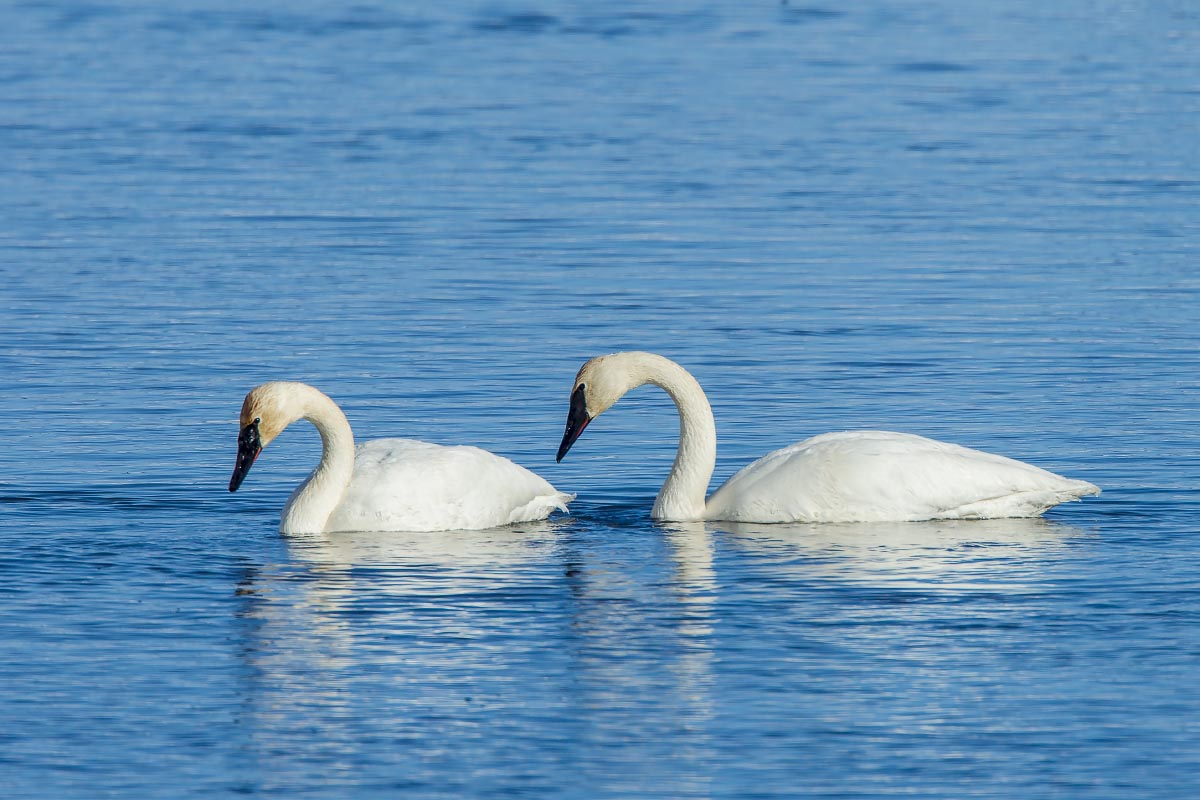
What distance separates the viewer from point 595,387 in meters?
14.2

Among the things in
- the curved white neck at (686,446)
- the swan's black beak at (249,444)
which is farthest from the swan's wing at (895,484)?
the swan's black beak at (249,444)

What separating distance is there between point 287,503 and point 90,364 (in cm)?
493

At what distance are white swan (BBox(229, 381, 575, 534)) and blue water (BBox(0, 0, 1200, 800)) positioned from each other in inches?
6.3

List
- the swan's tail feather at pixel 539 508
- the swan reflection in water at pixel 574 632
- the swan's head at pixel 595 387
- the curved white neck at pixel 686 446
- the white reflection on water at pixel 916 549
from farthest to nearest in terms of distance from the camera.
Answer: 1. the swan's head at pixel 595 387
2. the curved white neck at pixel 686 446
3. the swan's tail feather at pixel 539 508
4. the white reflection on water at pixel 916 549
5. the swan reflection in water at pixel 574 632

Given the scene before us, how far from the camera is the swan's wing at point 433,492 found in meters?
13.5

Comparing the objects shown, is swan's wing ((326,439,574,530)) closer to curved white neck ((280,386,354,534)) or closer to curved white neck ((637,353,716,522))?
curved white neck ((280,386,354,534))

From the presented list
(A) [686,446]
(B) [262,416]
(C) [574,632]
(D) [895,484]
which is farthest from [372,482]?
(D) [895,484]

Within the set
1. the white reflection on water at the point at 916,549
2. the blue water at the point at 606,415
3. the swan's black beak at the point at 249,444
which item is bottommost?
the white reflection on water at the point at 916,549

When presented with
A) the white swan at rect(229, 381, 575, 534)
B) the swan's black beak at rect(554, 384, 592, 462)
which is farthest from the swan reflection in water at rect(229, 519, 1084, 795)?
the swan's black beak at rect(554, 384, 592, 462)

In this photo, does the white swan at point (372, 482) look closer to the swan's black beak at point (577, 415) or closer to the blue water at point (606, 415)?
the blue water at point (606, 415)

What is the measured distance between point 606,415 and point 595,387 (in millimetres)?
3100

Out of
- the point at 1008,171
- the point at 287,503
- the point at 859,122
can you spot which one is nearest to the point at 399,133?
the point at 859,122

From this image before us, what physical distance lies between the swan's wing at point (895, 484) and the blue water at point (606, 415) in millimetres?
166

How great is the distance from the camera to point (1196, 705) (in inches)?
396
